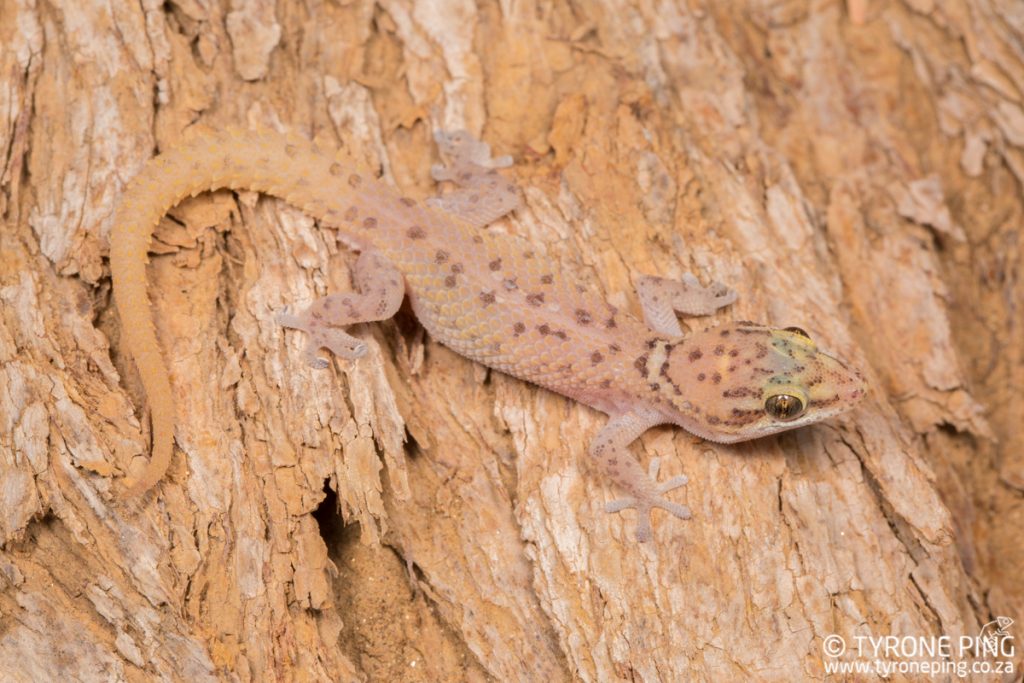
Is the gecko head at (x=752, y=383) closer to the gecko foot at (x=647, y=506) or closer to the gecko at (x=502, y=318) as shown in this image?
the gecko at (x=502, y=318)

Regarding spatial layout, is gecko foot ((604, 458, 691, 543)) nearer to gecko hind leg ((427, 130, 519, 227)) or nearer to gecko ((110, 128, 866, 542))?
gecko ((110, 128, 866, 542))

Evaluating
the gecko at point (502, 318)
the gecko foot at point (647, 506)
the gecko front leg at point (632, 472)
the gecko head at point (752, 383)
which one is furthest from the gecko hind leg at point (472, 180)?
the gecko foot at point (647, 506)

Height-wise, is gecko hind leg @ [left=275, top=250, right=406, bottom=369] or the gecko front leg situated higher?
gecko hind leg @ [left=275, top=250, right=406, bottom=369]

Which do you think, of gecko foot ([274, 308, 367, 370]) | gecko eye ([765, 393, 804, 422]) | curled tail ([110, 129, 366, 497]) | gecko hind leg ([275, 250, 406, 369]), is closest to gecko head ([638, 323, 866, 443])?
gecko eye ([765, 393, 804, 422])

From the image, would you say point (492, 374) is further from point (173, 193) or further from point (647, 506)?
point (173, 193)

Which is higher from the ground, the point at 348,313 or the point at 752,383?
the point at 348,313

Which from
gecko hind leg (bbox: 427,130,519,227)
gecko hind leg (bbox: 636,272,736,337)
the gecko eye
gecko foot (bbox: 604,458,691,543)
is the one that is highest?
gecko hind leg (bbox: 427,130,519,227)

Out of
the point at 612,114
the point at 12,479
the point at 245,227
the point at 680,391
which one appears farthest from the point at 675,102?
the point at 12,479

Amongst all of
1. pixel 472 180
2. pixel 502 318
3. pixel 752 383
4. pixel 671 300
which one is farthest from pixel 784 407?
pixel 472 180
